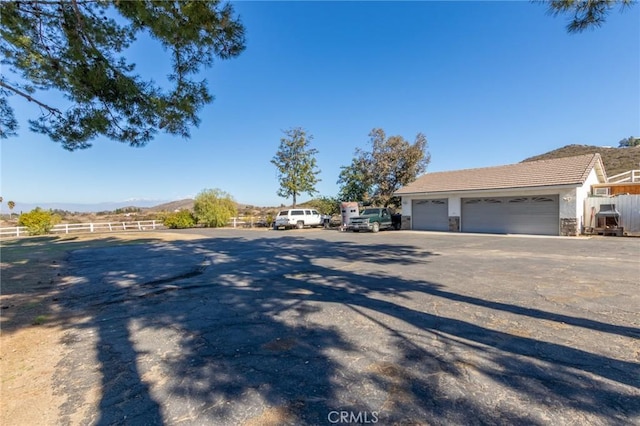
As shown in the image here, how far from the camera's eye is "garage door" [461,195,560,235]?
16.8m

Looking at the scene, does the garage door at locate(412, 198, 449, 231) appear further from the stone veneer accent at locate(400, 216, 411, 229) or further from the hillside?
the hillside

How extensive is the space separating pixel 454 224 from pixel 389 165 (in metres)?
9.19

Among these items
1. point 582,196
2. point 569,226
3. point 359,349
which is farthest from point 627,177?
point 359,349

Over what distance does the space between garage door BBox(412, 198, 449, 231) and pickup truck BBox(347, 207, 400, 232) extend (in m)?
1.86

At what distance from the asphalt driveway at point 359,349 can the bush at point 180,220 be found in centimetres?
2587

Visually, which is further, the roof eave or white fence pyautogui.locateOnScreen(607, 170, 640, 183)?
white fence pyautogui.locateOnScreen(607, 170, 640, 183)

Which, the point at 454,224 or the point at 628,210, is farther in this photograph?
the point at 454,224

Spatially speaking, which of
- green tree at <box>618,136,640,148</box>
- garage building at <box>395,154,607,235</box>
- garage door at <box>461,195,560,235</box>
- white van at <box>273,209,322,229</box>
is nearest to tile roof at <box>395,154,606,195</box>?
garage building at <box>395,154,607,235</box>

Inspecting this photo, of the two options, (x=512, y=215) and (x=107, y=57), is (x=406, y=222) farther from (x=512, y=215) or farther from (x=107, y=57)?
(x=107, y=57)

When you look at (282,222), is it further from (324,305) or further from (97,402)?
(97,402)

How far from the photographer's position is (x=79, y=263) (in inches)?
416

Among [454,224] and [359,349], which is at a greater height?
[454,224]

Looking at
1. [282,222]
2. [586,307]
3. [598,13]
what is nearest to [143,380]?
[586,307]

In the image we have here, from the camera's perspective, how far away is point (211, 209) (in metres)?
32.1
